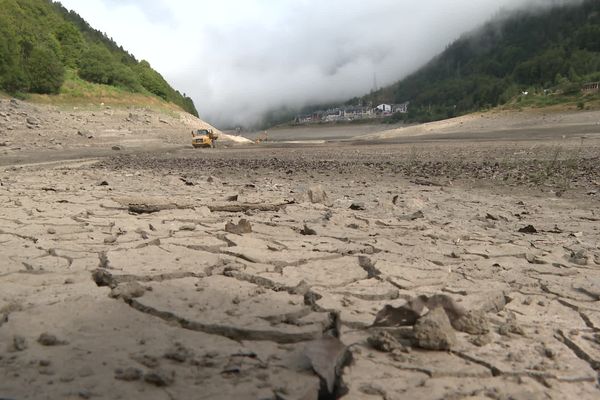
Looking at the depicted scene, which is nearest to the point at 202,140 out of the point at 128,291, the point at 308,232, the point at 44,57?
the point at 44,57

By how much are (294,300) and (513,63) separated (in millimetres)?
71412

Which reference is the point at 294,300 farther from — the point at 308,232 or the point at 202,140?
the point at 202,140

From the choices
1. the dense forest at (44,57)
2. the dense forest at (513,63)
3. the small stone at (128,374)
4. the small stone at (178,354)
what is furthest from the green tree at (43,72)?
the dense forest at (513,63)

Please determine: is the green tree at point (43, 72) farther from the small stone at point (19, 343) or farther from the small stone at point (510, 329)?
the small stone at point (510, 329)

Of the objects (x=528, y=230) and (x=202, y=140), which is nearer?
(x=528, y=230)

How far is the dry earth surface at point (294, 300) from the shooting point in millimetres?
1543

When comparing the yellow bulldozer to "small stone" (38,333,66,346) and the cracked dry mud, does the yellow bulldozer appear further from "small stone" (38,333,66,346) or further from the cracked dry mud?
"small stone" (38,333,66,346)

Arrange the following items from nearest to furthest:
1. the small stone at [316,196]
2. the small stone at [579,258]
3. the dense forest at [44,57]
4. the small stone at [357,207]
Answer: the small stone at [579,258], the small stone at [357,207], the small stone at [316,196], the dense forest at [44,57]

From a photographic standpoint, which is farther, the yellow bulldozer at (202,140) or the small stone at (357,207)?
the yellow bulldozer at (202,140)

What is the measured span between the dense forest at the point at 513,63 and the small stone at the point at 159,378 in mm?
38415

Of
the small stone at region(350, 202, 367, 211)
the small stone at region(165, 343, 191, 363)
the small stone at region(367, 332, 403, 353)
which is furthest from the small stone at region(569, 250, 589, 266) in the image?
the small stone at region(165, 343, 191, 363)

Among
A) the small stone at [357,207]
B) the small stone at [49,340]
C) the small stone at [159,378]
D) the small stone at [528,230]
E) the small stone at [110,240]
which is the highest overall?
the small stone at [49,340]

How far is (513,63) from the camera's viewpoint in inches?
2581

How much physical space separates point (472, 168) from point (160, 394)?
26.5 feet
